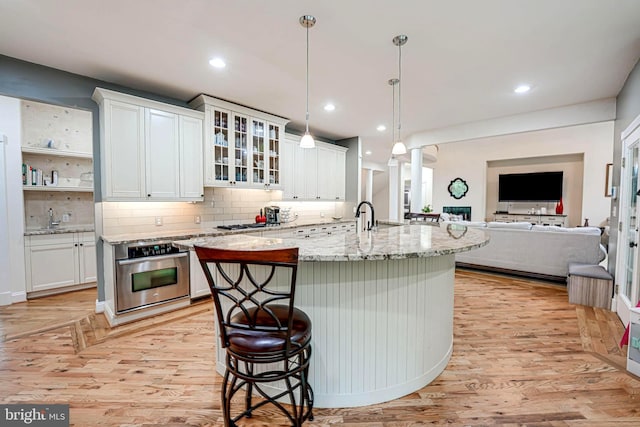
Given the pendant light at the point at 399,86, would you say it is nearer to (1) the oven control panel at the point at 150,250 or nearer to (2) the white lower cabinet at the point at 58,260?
(1) the oven control panel at the point at 150,250

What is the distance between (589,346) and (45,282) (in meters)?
6.25

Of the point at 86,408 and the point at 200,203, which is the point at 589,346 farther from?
the point at 200,203

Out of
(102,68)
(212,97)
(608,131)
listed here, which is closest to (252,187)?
(212,97)

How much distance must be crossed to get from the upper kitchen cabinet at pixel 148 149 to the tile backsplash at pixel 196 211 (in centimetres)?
34

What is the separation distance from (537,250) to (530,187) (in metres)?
5.37

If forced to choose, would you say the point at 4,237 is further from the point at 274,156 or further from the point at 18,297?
the point at 274,156

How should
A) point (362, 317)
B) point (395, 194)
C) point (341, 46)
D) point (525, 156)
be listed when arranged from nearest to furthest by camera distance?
point (362, 317) < point (341, 46) < point (525, 156) < point (395, 194)

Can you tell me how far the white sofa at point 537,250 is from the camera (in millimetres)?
4055

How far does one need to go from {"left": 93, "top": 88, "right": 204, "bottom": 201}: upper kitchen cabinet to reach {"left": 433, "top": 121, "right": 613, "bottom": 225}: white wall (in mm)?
6218

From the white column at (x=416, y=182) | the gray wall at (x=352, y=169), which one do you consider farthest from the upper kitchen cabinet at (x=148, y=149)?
the white column at (x=416, y=182)

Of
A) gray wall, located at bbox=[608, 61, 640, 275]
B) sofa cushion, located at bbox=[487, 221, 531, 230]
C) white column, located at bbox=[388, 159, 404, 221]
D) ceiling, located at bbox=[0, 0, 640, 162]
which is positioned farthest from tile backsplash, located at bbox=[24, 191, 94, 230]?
white column, located at bbox=[388, 159, 404, 221]

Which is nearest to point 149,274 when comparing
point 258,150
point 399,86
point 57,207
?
point 258,150

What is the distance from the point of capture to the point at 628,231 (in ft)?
10.1

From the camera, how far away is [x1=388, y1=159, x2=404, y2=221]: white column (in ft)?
31.6
